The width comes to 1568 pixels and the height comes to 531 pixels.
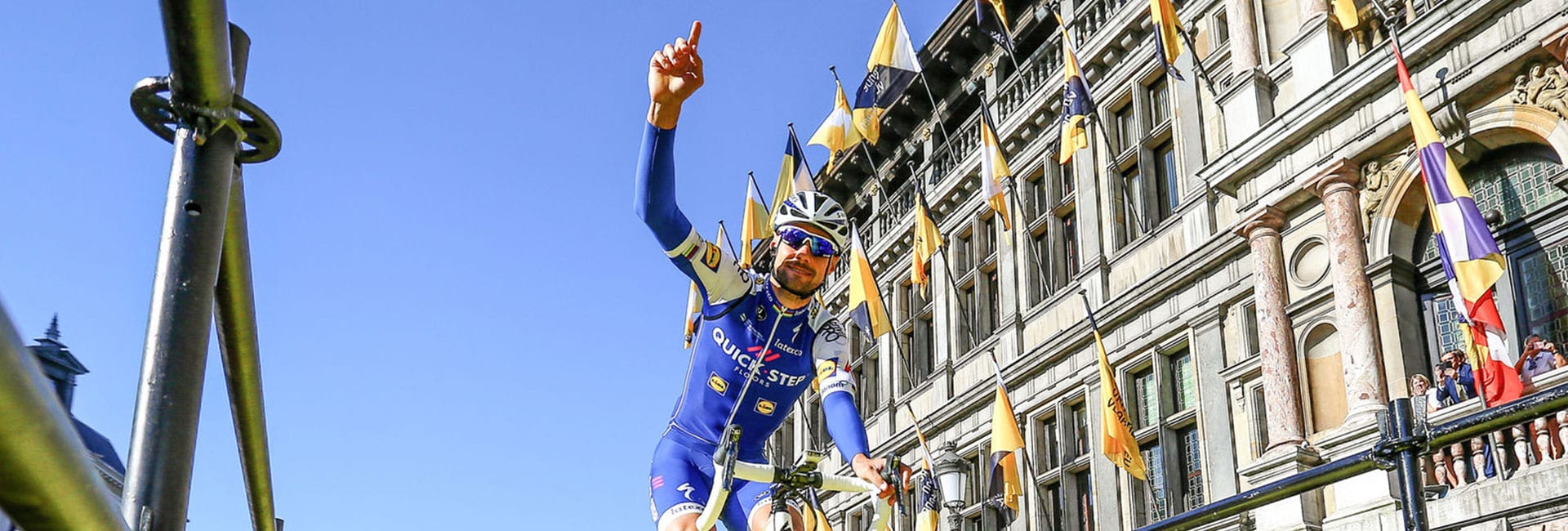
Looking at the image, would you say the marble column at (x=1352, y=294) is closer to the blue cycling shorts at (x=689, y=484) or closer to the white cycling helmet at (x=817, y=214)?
the white cycling helmet at (x=817, y=214)

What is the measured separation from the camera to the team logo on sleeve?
6742 mm

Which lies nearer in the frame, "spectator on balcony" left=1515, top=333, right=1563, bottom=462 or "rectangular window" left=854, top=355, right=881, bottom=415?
"spectator on balcony" left=1515, top=333, right=1563, bottom=462

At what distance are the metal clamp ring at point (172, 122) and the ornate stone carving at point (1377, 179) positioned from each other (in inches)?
589

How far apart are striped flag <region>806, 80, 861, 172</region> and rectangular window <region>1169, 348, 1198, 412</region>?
584cm

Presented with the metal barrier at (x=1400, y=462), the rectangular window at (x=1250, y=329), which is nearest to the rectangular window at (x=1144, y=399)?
the rectangular window at (x=1250, y=329)

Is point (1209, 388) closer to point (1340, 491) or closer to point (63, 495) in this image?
point (1340, 491)

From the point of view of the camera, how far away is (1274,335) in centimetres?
1608

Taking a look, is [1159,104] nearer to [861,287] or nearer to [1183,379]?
[1183,379]

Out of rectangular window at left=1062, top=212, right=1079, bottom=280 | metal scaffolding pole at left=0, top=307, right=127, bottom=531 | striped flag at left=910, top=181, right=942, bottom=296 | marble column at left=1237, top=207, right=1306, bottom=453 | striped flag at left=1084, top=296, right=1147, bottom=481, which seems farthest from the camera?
striped flag at left=910, top=181, right=942, bottom=296

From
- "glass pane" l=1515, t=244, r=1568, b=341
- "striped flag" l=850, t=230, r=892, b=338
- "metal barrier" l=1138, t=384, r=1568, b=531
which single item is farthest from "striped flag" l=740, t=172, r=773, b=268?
"metal barrier" l=1138, t=384, r=1568, b=531

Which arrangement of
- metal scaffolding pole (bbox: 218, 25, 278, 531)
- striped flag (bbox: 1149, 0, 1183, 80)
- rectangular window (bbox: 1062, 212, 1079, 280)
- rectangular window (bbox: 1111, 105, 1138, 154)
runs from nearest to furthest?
metal scaffolding pole (bbox: 218, 25, 278, 531) < striped flag (bbox: 1149, 0, 1183, 80) < rectangular window (bbox: 1111, 105, 1138, 154) < rectangular window (bbox: 1062, 212, 1079, 280)

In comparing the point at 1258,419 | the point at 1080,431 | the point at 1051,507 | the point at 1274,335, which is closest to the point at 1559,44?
the point at 1274,335

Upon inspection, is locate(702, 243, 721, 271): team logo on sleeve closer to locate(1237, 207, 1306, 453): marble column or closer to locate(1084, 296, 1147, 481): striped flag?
locate(1237, 207, 1306, 453): marble column

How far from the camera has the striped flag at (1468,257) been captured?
12.4 m
